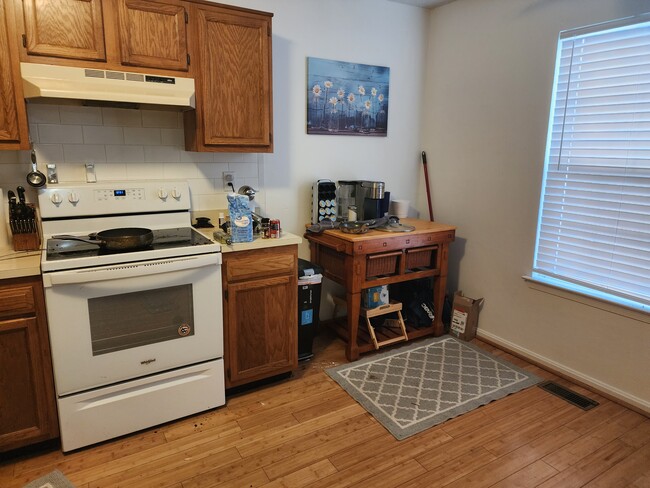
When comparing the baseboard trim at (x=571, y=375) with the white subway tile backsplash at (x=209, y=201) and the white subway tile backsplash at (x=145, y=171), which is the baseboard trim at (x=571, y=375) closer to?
the white subway tile backsplash at (x=209, y=201)

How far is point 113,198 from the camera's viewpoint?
239cm

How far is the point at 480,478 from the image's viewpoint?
6.34ft

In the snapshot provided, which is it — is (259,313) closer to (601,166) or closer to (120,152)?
(120,152)

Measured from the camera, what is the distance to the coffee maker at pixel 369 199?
312 cm

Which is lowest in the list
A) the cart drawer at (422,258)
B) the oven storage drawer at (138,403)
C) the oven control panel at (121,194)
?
the oven storage drawer at (138,403)

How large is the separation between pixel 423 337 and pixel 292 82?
219cm

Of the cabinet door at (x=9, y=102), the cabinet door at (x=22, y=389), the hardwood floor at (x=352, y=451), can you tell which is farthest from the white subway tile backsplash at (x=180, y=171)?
the hardwood floor at (x=352, y=451)

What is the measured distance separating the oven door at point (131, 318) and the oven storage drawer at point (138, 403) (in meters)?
0.06

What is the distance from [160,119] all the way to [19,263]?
1173mm

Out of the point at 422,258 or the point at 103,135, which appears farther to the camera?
the point at 422,258

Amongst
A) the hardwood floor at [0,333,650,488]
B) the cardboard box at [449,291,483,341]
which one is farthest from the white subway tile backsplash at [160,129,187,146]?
the cardboard box at [449,291,483,341]

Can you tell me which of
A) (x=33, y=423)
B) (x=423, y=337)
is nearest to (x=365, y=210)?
(x=423, y=337)

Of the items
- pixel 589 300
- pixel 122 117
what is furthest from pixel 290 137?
pixel 589 300

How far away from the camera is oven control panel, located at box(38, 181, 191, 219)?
225 cm
